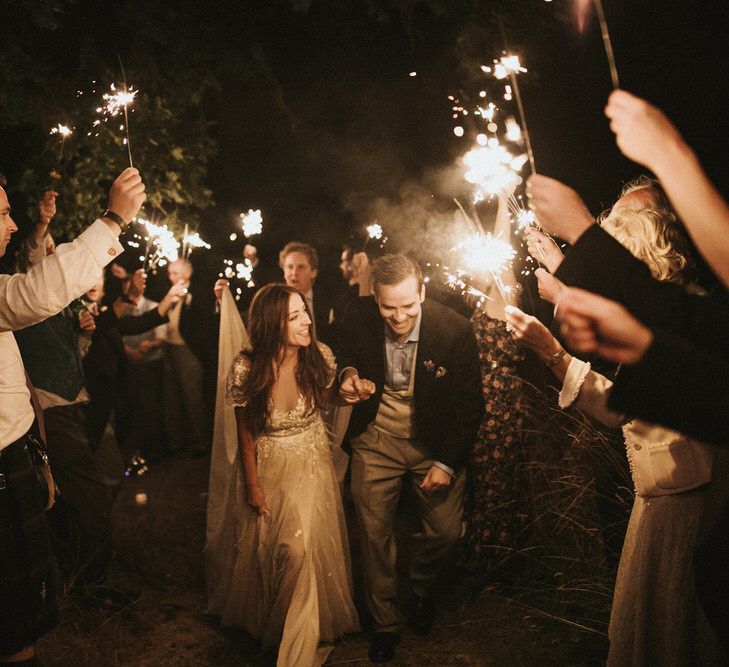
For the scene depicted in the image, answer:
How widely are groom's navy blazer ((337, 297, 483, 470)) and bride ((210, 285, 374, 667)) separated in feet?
0.96

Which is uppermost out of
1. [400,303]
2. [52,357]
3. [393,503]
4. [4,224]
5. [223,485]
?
[4,224]

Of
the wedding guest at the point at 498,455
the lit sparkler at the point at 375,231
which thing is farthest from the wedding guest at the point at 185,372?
the wedding guest at the point at 498,455

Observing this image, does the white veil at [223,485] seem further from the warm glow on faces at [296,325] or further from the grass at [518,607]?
the warm glow on faces at [296,325]

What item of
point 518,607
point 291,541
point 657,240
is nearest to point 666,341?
point 657,240

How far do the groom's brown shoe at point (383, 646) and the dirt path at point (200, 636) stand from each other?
66 mm

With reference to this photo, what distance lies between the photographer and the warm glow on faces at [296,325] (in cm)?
408

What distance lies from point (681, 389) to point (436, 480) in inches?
111

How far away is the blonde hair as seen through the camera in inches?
96.3

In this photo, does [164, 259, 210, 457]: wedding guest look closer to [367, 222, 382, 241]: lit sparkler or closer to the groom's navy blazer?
[367, 222, 382, 241]: lit sparkler

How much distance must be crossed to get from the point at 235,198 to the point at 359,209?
2.31m

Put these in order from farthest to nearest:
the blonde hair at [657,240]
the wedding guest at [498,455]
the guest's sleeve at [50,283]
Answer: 1. the wedding guest at [498,455]
2. the guest's sleeve at [50,283]
3. the blonde hair at [657,240]

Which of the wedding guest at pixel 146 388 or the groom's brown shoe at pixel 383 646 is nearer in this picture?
the groom's brown shoe at pixel 383 646

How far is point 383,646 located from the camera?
4012mm

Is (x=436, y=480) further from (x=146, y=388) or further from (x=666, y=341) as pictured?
(x=146, y=388)
